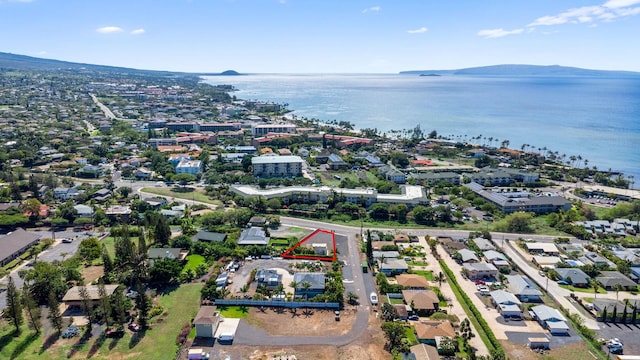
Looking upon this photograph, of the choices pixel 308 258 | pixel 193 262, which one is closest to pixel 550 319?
pixel 308 258

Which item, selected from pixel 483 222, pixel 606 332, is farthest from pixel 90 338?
pixel 483 222

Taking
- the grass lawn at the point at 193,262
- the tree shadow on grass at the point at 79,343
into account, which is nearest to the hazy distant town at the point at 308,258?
the tree shadow on grass at the point at 79,343

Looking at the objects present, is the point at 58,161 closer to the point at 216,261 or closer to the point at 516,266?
the point at 216,261

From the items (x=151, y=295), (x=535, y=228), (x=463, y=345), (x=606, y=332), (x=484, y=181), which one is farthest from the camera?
(x=484, y=181)

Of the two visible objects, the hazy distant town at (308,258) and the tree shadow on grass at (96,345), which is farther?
the hazy distant town at (308,258)

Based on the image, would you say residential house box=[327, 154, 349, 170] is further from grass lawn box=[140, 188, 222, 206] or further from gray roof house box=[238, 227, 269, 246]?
gray roof house box=[238, 227, 269, 246]

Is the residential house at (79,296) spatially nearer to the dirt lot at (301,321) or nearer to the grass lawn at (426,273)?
the dirt lot at (301,321)
